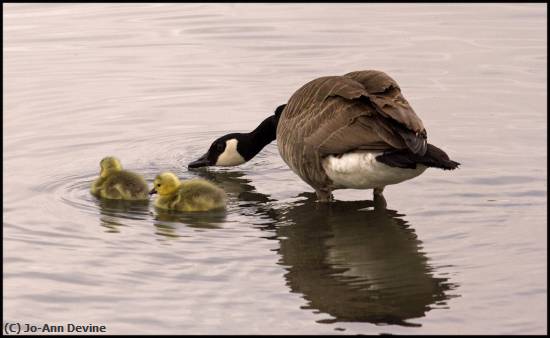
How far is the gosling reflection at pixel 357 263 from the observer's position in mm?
6676

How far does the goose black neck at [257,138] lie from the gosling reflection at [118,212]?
A: 5.48ft

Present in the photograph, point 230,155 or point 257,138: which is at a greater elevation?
point 257,138

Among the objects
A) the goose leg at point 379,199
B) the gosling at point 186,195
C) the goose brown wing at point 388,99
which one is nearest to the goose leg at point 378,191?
the goose leg at point 379,199

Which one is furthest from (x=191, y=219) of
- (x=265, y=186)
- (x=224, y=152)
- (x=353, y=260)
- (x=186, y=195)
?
(x=224, y=152)

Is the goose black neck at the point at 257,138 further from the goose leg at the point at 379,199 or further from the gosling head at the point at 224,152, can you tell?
the goose leg at the point at 379,199

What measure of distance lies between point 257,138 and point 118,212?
236 centimetres

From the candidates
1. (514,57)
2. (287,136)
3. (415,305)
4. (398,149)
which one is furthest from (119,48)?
(415,305)

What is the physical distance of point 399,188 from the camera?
31.7 feet

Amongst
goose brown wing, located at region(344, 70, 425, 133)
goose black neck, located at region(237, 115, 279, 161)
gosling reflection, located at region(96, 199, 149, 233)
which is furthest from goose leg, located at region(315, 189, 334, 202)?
goose black neck, located at region(237, 115, 279, 161)

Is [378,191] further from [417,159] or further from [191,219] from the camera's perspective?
[191,219]

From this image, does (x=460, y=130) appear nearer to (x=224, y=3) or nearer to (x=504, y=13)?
(x=504, y=13)

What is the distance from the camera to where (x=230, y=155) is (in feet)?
35.5

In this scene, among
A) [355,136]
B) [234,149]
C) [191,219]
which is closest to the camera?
[355,136]

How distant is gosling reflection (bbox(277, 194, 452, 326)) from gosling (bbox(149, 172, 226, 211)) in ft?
1.97
